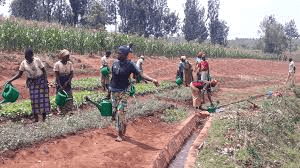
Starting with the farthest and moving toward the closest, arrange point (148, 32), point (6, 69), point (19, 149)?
point (148, 32)
point (6, 69)
point (19, 149)

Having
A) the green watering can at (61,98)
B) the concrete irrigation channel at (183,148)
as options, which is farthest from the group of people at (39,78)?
the concrete irrigation channel at (183,148)

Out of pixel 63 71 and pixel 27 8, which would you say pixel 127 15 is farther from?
pixel 63 71

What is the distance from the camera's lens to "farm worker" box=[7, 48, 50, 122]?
8359 mm

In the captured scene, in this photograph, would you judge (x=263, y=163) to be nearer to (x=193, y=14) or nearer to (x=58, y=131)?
(x=58, y=131)

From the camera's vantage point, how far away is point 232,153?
295 inches

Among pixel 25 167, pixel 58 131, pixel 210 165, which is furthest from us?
pixel 58 131

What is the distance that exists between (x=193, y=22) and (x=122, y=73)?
65166 millimetres

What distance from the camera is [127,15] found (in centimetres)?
6188

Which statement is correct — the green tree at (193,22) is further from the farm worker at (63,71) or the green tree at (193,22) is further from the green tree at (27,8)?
the farm worker at (63,71)

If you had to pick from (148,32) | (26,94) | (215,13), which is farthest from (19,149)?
(215,13)

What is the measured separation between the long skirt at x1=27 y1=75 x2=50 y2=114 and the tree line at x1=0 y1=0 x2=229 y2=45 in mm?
39570

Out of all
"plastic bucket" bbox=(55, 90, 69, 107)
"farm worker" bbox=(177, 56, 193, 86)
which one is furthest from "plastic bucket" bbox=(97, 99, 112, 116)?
"farm worker" bbox=(177, 56, 193, 86)

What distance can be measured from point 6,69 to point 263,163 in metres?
14.7

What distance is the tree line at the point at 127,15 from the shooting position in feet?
174
